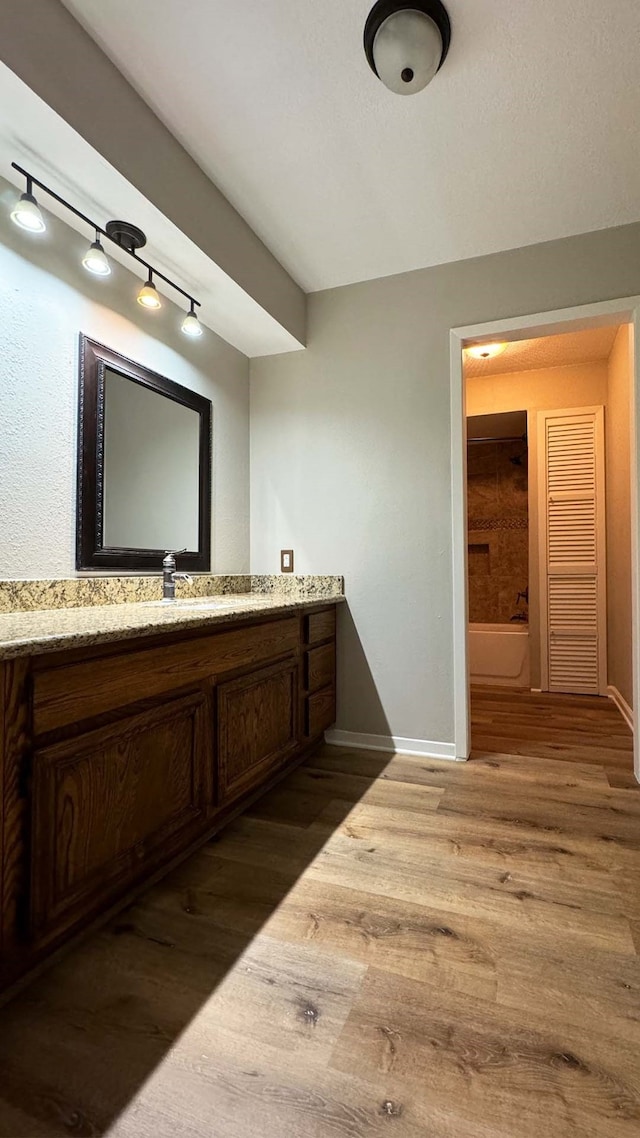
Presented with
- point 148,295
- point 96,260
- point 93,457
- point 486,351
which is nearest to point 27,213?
point 96,260

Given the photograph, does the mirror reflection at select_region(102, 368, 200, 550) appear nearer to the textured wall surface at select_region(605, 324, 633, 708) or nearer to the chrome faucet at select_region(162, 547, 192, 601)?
the chrome faucet at select_region(162, 547, 192, 601)

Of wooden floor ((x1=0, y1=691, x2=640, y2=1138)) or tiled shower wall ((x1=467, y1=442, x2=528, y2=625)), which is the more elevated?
tiled shower wall ((x1=467, y1=442, x2=528, y2=625))

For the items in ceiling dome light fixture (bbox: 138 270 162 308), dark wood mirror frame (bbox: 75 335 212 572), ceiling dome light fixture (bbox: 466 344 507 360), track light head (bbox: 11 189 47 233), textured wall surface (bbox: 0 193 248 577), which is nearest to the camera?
track light head (bbox: 11 189 47 233)

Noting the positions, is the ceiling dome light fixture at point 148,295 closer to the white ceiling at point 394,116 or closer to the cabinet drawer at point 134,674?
the white ceiling at point 394,116

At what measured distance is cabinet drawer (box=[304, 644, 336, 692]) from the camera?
243cm

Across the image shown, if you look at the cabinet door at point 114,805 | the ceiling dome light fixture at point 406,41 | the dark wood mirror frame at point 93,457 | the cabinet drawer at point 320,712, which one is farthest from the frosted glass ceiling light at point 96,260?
the cabinet drawer at point 320,712

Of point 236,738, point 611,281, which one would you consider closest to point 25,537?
point 236,738

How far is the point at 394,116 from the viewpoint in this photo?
1747mm

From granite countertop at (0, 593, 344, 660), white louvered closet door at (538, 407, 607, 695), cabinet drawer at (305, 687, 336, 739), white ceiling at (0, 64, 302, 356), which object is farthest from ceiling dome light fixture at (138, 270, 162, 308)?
white louvered closet door at (538, 407, 607, 695)

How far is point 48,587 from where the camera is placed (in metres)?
1.72

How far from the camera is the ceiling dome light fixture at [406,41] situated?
4.59 feet

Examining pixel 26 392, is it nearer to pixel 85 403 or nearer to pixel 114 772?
pixel 85 403

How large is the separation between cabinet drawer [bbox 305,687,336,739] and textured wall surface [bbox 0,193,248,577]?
49.2 inches

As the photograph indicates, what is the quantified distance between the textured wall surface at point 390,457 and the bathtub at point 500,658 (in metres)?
1.81
